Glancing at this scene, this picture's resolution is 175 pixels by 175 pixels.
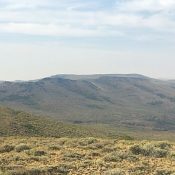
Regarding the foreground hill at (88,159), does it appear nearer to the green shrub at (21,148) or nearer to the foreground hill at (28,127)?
the green shrub at (21,148)

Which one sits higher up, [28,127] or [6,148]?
[6,148]

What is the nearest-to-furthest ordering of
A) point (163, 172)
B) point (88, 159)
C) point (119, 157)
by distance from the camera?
point (163, 172)
point (88, 159)
point (119, 157)

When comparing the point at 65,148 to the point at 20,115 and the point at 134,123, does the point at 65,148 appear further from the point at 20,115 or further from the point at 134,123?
the point at 134,123

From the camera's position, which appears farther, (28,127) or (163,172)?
(28,127)

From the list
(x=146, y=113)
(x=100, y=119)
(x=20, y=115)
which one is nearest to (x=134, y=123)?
(x=100, y=119)

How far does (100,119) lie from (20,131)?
106 meters

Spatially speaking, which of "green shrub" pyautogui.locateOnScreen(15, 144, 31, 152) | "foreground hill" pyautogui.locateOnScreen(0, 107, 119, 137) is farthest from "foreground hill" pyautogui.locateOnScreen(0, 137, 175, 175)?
"foreground hill" pyautogui.locateOnScreen(0, 107, 119, 137)

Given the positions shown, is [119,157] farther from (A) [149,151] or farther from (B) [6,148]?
(B) [6,148]

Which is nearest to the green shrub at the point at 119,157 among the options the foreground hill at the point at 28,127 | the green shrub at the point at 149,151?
the green shrub at the point at 149,151

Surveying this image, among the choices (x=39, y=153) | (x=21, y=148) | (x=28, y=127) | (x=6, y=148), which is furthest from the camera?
(x=28, y=127)

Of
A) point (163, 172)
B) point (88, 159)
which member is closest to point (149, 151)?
point (88, 159)

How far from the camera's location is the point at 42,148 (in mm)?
29797

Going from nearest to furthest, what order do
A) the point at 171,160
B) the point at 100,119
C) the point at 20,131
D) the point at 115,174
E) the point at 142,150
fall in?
the point at 115,174 < the point at 171,160 < the point at 142,150 < the point at 20,131 < the point at 100,119

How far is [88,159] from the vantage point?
25875 mm
